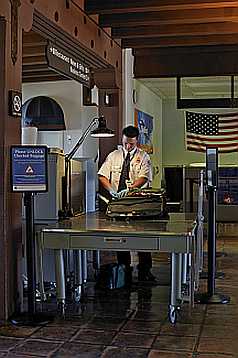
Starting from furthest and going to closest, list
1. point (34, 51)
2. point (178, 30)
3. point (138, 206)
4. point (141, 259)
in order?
1. point (34, 51)
2. point (178, 30)
3. point (141, 259)
4. point (138, 206)

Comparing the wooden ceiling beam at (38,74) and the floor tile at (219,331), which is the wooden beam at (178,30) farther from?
the floor tile at (219,331)

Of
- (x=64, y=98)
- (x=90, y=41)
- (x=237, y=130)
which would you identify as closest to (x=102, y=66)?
(x=90, y=41)

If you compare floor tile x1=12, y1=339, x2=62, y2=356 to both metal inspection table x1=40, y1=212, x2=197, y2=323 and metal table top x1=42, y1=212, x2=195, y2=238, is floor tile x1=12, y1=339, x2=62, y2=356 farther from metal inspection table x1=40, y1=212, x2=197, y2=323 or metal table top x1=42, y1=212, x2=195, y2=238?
metal table top x1=42, y1=212, x2=195, y2=238

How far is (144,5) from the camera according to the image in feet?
18.3

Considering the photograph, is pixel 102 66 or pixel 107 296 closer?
pixel 107 296

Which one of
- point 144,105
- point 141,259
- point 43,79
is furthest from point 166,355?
point 144,105

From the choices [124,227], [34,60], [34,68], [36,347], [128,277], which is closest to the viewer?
[36,347]

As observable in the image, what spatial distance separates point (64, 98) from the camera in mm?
10719

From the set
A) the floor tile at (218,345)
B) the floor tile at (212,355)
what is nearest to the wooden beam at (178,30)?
the floor tile at (218,345)

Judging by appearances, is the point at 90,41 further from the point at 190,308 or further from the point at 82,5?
the point at 190,308

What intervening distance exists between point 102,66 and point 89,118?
3643 mm

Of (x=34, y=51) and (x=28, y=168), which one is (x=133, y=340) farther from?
(x=34, y=51)

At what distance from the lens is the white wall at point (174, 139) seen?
1362 centimetres

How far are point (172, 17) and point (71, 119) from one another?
196 inches
